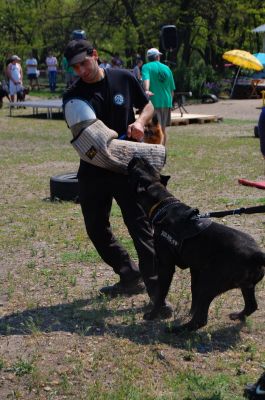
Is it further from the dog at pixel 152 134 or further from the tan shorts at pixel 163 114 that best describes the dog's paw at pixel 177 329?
the tan shorts at pixel 163 114

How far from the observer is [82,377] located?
3.73m

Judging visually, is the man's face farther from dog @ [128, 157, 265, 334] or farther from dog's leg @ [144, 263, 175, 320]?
dog's leg @ [144, 263, 175, 320]

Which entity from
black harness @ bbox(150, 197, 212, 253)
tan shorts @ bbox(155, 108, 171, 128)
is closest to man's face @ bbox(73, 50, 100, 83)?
black harness @ bbox(150, 197, 212, 253)

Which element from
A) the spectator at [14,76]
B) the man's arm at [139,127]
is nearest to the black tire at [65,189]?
the man's arm at [139,127]

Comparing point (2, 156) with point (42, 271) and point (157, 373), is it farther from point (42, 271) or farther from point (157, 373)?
point (157, 373)

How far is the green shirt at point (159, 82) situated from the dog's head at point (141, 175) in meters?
8.05

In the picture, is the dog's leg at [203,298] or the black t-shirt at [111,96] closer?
the dog's leg at [203,298]

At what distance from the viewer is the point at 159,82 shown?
1238 cm

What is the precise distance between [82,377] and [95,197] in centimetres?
149

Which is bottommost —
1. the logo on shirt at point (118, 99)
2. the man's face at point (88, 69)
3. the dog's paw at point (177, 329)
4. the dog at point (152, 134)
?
the dog's paw at point (177, 329)

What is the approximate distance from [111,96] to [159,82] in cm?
792

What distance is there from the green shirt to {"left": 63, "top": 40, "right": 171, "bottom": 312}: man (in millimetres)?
7693

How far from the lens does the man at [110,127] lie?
4.52 m

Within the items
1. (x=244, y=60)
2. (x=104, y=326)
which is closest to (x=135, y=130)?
(x=104, y=326)
